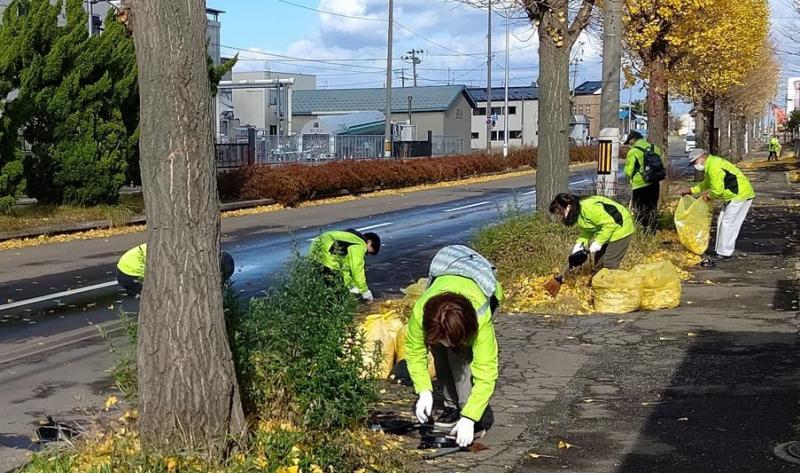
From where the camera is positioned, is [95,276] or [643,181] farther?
[643,181]

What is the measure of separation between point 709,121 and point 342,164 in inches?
692

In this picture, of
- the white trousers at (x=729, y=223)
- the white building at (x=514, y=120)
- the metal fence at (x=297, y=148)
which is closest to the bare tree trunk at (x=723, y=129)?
the metal fence at (x=297, y=148)

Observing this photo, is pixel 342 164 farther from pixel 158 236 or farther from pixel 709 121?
pixel 158 236

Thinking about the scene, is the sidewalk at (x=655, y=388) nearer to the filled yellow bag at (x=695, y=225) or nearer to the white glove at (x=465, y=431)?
the white glove at (x=465, y=431)

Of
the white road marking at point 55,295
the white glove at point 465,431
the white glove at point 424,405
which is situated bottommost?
the white road marking at point 55,295

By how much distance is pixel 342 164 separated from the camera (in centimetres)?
2969

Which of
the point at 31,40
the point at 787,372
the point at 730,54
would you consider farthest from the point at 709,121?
the point at 787,372

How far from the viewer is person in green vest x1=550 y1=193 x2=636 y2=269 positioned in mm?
9773

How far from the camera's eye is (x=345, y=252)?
27.4 feet

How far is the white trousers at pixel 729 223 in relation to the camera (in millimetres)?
12727

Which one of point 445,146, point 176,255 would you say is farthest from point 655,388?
point 445,146

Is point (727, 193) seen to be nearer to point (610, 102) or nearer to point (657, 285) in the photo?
point (610, 102)

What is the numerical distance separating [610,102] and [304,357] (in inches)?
373

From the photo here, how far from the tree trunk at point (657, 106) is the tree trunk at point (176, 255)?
1783 cm
